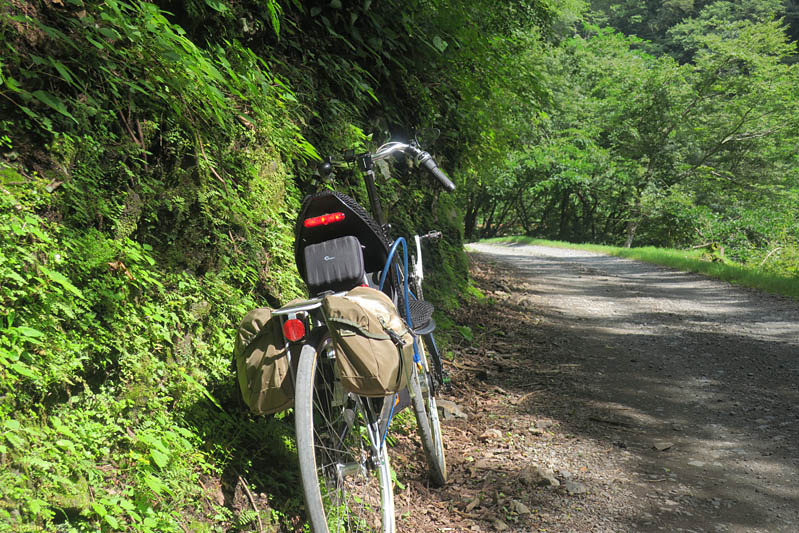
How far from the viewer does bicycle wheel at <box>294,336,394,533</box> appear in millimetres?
1947

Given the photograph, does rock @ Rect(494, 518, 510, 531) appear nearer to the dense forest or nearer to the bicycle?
the bicycle

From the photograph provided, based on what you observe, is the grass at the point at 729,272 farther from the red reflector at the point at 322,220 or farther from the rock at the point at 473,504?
the red reflector at the point at 322,220

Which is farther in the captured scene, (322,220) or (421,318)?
(421,318)

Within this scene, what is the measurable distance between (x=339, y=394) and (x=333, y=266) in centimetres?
57

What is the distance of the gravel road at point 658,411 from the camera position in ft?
9.75

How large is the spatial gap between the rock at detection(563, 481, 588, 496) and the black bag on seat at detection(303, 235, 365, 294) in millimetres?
1886

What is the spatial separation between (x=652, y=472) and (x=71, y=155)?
3.67 meters

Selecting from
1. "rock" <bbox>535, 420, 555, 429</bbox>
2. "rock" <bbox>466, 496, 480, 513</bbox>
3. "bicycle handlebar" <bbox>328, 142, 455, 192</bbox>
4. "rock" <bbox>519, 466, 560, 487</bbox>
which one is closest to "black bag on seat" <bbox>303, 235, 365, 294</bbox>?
"bicycle handlebar" <bbox>328, 142, 455, 192</bbox>

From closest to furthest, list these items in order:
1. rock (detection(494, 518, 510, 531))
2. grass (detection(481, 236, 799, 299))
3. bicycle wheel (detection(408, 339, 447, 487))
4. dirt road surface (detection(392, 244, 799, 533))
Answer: rock (detection(494, 518, 510, 531))
dirt road surface (detection(392, 244, 799, 533))
bicycle wheel (detection(408, 339, 447, 487))
grass (detection(481, 236, 799, 299))

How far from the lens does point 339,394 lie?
2.29 m

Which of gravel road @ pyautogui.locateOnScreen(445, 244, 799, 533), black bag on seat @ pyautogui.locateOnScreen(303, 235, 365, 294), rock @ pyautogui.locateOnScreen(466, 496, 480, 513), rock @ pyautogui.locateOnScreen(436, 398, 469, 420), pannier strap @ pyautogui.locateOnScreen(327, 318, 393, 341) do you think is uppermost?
black bag on seat @ pyautogui.locateOnScreen(303, 235, 365, 294)

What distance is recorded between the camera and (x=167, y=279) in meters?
2.59

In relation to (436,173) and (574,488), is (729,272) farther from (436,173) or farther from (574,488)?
(436,173)

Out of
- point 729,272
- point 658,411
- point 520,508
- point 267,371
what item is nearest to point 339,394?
point 267,371
